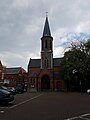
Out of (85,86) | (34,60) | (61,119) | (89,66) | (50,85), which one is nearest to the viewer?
(61,119)

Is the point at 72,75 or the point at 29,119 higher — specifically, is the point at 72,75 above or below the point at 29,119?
above

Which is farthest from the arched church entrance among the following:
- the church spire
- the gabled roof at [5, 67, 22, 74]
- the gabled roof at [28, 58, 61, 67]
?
the gabled roof at [5, 67, 22, 74]

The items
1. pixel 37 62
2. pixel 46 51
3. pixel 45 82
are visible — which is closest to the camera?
pixel 46 51

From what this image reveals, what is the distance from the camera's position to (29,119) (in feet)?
37.9

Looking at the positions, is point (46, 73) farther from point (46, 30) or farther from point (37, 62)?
point (46, 30)

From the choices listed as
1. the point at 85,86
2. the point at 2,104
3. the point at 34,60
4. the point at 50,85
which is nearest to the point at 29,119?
the point at 2,104

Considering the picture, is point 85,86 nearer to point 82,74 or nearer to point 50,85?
point 82,74

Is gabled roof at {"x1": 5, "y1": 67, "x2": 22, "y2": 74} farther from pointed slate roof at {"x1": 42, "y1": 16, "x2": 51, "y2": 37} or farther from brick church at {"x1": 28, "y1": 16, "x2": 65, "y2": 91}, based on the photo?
pointed slate roof at {"x1": 42, "y1": 16, "x2": 51, "y2": 37}

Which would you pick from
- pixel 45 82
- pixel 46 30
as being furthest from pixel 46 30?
pixel 45 82

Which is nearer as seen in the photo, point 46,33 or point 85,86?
→ point 85,86

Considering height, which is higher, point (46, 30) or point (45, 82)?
point (46, 30)

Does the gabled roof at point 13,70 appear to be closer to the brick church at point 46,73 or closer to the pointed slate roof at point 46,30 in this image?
the brick church at point 46,73

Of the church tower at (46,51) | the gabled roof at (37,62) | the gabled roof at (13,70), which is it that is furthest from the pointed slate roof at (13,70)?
the church tower at (46,51)

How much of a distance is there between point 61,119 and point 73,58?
4739 cm
